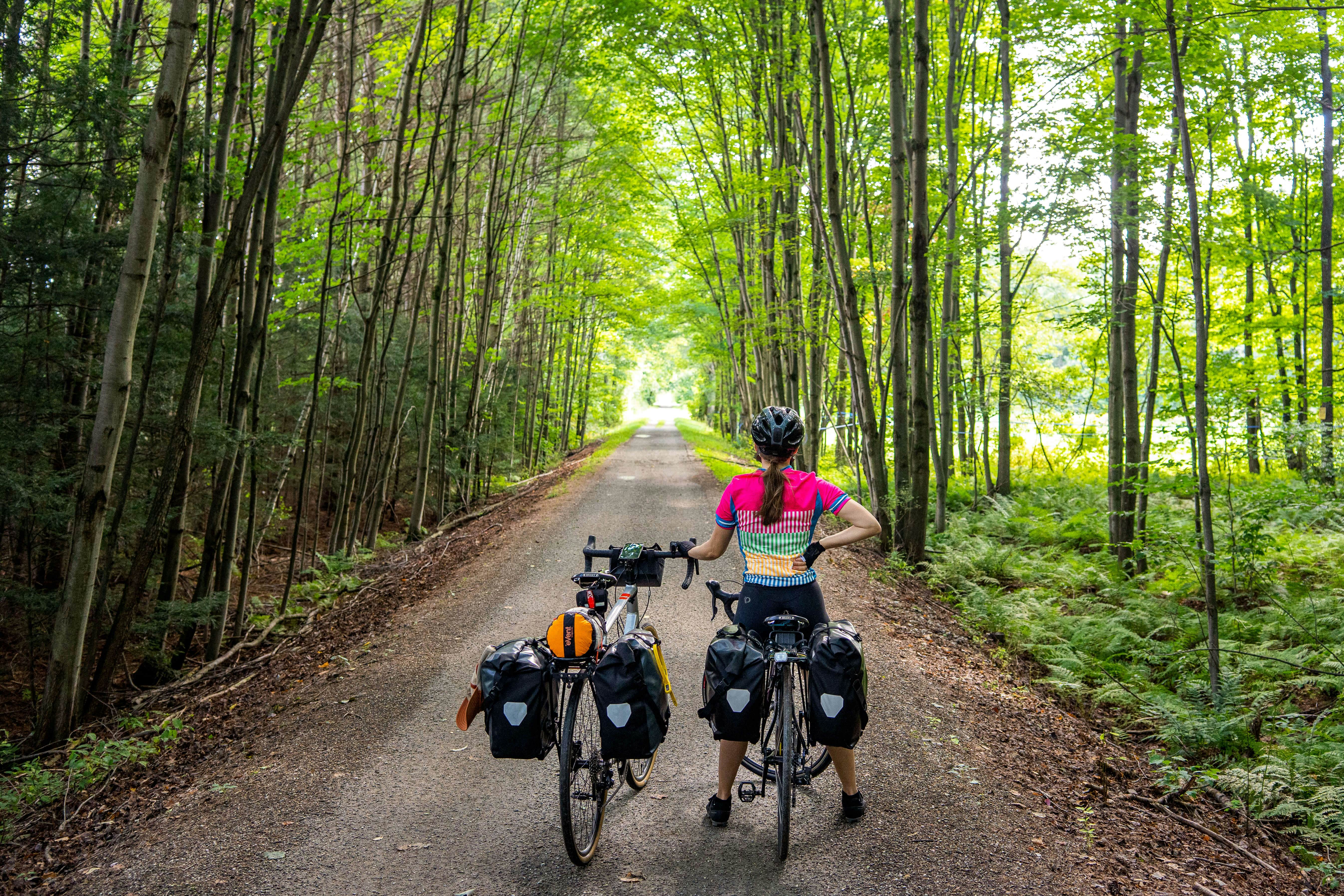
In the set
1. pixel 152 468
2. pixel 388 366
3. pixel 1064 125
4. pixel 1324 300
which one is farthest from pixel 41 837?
pixel 1324 300

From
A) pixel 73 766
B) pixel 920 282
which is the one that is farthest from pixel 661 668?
pixel 920 282

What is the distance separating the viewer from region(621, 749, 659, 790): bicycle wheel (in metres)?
4.34

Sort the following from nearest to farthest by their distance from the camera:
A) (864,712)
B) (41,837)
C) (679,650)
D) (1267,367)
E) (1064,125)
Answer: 1. (864,712)
2. (41,837)
3. (679,650)
4. (1064,125)
5. (1267,367)

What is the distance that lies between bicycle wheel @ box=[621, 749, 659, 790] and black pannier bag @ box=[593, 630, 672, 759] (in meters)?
1.05

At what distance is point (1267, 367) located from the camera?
39.8 feet

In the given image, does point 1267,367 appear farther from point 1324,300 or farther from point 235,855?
point 235,855

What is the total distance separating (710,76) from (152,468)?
36.6 feet

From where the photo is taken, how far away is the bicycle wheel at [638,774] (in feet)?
14.3

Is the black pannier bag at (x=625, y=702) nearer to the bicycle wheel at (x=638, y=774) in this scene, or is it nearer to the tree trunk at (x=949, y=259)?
the bicycle wheel at (x=638, y=774)

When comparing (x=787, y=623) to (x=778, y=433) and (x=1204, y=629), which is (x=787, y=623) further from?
(x=1204, y=629)

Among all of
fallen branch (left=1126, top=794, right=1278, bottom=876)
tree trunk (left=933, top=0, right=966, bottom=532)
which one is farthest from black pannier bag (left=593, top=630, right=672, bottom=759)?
tree trunk (left=933, top=0, right=966, bottom=532)

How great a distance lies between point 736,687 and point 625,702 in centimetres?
50

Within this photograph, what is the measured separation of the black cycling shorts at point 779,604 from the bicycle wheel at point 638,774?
1062 millimetres

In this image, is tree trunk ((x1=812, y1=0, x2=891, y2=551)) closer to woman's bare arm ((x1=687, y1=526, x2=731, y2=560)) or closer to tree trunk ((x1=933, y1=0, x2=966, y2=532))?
tree trunk ((x1=933, y1=0, x2=966, y2=532))
